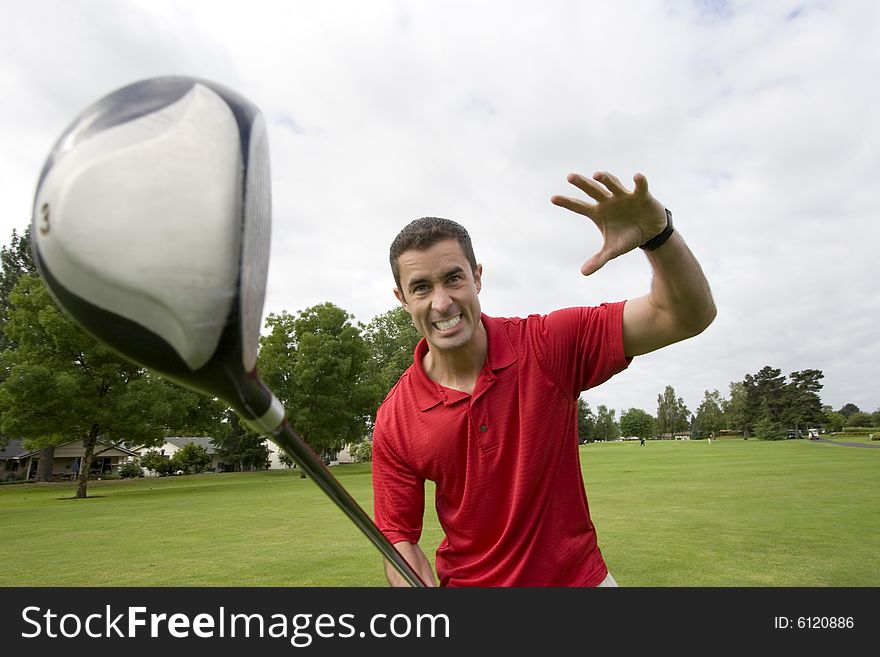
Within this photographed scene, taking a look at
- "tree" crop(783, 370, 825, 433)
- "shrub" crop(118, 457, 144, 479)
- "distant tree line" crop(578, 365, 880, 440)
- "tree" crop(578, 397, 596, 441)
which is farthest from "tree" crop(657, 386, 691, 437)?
"shrub" crop(118, 457, 144, 479)

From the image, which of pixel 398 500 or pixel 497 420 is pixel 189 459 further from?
pixel 497 420

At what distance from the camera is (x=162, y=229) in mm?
961

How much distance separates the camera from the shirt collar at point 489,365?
2590 mm

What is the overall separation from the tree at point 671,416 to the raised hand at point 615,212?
150098 mm

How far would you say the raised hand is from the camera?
1999 millimetres

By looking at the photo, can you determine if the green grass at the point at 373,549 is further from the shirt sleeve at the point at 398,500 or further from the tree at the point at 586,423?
the tree at the point at 586,423

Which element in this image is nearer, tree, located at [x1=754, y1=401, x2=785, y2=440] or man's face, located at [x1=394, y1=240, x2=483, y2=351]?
Result: man's face, located at [x1=394, y1=240, x2=483, y2=351]

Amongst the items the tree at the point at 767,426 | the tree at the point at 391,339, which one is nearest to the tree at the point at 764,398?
the tree at the point at 767,426

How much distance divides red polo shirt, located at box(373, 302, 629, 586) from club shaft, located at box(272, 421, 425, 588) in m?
0.74

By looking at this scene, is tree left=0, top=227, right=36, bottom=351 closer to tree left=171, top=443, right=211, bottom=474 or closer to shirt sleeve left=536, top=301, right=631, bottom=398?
tree left=171, top=443, right=211, bottom=474

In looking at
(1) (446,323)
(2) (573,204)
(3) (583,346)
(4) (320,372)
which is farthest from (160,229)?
(4) (320,372)

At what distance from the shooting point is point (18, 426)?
23750 millimetres
